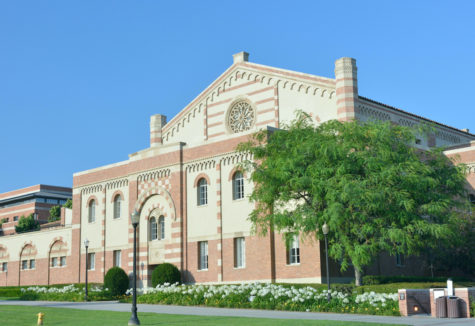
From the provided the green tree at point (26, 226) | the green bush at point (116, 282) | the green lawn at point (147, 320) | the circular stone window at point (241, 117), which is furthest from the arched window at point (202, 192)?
the green tree at point (26, 226)

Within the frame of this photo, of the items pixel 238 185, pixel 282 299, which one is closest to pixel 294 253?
pixel 238 185

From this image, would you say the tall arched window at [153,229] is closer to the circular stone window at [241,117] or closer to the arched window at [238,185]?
the arched window at [238,185]

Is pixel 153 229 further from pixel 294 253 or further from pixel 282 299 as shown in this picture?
pixel 282 299

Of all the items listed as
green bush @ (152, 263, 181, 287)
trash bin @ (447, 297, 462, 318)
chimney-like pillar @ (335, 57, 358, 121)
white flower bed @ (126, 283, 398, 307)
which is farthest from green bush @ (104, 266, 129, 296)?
trash bin @ (447, 297, 462, 318)

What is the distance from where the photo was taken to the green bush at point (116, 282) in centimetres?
4084

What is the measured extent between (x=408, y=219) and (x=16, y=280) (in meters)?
43.5

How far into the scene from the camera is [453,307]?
22.0 meters

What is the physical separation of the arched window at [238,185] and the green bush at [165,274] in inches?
246

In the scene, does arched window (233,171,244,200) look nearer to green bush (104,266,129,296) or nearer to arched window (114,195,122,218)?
green bush (104,266,129,296)

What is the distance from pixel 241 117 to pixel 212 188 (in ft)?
24.4

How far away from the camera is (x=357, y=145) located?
30.2m

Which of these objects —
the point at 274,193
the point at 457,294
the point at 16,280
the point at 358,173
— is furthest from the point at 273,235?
the point at 16,280

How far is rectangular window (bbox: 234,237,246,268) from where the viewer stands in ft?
125

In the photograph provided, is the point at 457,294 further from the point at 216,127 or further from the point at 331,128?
the point at 216,127
